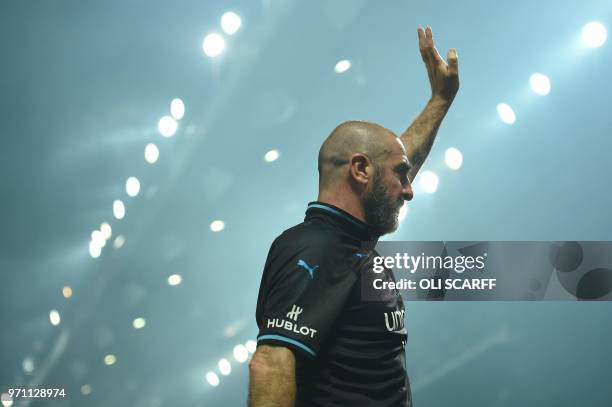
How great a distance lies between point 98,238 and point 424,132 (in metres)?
1.74

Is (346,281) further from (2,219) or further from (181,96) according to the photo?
(2,219)

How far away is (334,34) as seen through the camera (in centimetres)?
246

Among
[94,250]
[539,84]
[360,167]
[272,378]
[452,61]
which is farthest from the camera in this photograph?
[94,250]

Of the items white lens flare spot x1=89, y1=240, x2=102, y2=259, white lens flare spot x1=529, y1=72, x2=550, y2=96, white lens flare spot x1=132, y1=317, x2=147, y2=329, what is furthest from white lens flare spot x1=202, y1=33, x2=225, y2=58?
white lens flare spot x1=529, y1=72, x2=550, y2=96

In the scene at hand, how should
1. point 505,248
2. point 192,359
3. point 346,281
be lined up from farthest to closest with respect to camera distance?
point 192,359
point 505,248
point 346,281

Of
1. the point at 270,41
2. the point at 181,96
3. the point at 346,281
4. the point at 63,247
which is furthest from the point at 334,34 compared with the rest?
the point at 346,281

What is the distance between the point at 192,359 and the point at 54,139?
1.11 m

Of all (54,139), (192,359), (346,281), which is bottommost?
(346,281)

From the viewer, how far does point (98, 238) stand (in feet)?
8.32

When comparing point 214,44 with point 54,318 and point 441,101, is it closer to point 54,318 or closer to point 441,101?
point 54,318

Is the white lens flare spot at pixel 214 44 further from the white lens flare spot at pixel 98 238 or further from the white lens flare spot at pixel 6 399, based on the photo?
the white lens flare spot at pixel 6 399

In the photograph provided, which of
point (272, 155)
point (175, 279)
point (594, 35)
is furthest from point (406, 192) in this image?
point (594, 35)

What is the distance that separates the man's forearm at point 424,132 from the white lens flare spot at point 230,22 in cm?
142

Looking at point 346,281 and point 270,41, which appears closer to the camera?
point 346,281
